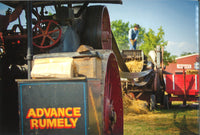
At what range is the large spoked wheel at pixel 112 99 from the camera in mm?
3304

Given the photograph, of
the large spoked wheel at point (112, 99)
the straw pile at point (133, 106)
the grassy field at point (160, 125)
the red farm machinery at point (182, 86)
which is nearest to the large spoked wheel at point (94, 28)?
the large spoked wheel at point (112, 99)

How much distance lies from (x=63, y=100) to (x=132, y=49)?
8.55m

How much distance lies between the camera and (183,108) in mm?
10469

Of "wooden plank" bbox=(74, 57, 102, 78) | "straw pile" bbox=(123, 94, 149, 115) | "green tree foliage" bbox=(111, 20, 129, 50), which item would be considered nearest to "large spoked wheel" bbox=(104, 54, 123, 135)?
"wooden plank" bbox=(74, 57, 102, 78)

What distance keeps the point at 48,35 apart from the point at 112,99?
1.34 metres

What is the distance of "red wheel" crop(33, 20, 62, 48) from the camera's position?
3127 mm

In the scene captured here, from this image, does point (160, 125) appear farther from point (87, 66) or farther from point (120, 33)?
point (120, 33)

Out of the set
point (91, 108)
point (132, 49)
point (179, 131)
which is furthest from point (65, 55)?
point (132, 49)

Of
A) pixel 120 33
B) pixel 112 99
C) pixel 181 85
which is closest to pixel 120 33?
pixel 120 33

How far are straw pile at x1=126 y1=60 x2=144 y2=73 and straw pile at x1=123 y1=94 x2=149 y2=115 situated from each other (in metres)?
1.03

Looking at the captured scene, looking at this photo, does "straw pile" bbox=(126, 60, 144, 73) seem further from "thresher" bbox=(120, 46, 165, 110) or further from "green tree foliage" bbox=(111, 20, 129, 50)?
"green tree foliage" bbox=(111, 20, 129, 50)

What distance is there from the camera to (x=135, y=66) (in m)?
9.71

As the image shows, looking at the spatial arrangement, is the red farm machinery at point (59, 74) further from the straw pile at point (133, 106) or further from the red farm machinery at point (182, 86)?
the red farm machinery at point (182, 86)

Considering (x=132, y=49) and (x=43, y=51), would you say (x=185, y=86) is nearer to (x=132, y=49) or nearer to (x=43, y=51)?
(x=132, y=49)
